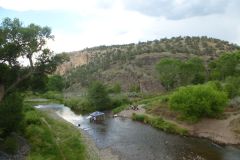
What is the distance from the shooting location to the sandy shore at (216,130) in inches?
2542

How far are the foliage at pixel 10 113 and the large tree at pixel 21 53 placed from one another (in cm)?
275

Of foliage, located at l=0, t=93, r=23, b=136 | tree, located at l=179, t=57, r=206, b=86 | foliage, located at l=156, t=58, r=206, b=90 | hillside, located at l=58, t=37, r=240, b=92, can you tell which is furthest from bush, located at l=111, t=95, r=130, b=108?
foliage, located at l=0, t=93, r=23, b=136

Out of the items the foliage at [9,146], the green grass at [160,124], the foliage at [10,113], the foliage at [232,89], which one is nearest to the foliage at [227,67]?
the foliage at [232,89]

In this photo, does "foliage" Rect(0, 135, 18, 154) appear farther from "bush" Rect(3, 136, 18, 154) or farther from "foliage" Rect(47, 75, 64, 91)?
"foliage" Rect(47, 75, 64, 91)

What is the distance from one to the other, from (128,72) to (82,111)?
5830cm

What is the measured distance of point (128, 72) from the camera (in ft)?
536

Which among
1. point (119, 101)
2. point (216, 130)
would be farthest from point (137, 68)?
point (216, 130)

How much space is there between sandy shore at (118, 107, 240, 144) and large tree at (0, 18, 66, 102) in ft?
110

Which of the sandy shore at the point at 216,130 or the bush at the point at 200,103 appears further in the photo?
the bush at the point at 200,103

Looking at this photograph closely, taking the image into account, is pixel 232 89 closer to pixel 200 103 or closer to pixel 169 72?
pixel 200 103

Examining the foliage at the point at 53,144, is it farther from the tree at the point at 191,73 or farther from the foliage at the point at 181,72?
the foliage at the point at 181,72

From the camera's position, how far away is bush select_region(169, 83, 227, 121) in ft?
237

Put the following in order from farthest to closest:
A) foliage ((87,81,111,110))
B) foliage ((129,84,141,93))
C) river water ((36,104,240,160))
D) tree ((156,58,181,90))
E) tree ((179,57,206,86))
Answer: foliage ((129,84,141,93)), tree ((156,58,181,90)), tree ((179,57,206,86)), foliage ((87,81,111,110)), river water ((36,104,240,160))

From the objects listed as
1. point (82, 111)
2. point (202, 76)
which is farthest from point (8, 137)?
point (202, 76)
